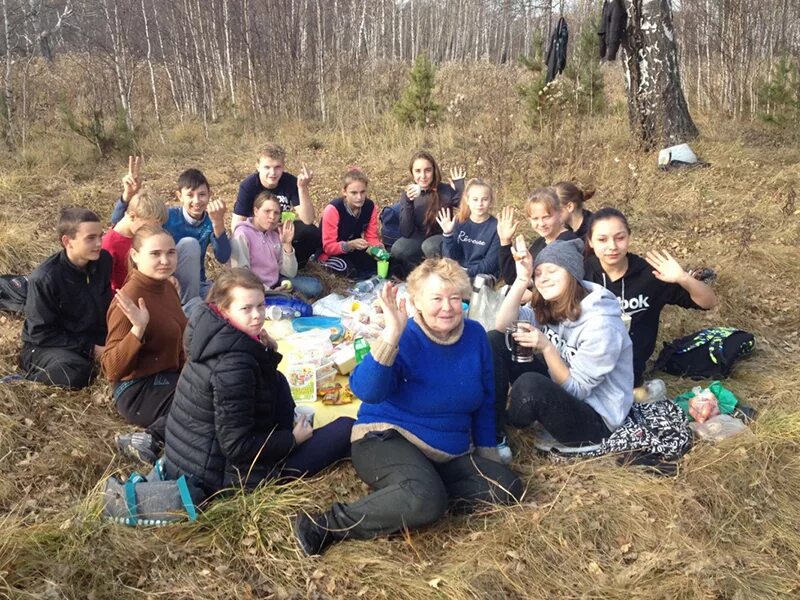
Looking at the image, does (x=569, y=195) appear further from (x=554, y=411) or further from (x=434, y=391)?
(x=434, y=391)

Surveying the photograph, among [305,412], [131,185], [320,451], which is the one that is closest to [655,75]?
[131,185]

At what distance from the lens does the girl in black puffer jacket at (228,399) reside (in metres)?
2.52

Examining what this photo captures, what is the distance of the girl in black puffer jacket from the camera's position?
252 centimetres

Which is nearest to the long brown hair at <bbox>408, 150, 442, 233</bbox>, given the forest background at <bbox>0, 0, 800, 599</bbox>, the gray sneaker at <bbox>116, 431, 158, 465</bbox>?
the forest background at <bbox>0, 0, 800, 599</bbox>

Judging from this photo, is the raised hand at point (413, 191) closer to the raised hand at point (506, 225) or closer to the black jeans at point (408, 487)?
the raised hand at point (506, 225)

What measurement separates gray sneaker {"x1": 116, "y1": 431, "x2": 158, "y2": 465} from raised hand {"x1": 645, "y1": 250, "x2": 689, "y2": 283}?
279cm

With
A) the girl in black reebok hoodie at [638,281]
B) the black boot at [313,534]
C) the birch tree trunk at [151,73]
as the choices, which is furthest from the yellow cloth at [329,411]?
the birch tree trunk at [151,73]

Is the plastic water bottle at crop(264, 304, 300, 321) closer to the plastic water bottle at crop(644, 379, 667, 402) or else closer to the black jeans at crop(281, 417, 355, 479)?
the black jeans at crop(281, 417, 355, 479)

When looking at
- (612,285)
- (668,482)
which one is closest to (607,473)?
(668,482)

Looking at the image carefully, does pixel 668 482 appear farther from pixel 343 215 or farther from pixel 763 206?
pixel 763 206

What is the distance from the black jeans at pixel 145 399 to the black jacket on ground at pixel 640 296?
248cm

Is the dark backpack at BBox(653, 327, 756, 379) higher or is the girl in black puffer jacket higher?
the girl in black puffer jacket

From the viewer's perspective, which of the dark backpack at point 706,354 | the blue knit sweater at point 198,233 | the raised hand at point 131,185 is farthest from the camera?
the blue knit sweater at point 198,233

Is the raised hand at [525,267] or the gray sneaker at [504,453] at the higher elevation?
the raised hand at [525,267]
